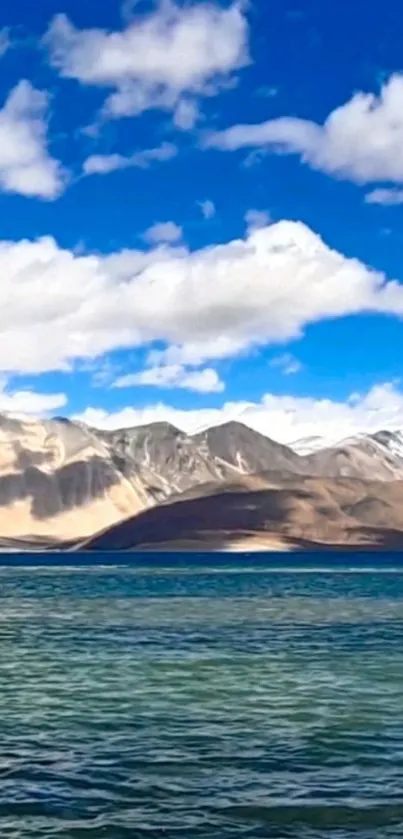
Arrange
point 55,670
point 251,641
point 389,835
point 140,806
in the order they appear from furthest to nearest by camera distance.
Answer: point 251,641, point 55,670, point 140,806, point 389,835

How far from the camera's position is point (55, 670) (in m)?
45.3

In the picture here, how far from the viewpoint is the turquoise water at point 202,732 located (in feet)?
72.7

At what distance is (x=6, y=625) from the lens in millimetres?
70125

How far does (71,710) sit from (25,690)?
5.16 meters

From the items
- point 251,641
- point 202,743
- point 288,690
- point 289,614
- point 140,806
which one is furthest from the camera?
point 289,614

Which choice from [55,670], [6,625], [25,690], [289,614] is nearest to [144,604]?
[289,614]

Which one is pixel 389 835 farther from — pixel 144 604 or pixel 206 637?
pixel 144 604

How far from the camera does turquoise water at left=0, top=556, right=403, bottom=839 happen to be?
72.7 ft

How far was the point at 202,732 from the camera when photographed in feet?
103

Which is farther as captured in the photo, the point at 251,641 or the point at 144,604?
the point at 144,604

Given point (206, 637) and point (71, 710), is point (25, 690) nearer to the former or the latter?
point (71, 710)

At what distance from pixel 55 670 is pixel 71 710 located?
10566 millimetres

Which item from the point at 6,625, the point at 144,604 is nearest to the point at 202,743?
the point at 6,625

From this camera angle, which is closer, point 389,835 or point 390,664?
point 389,835
